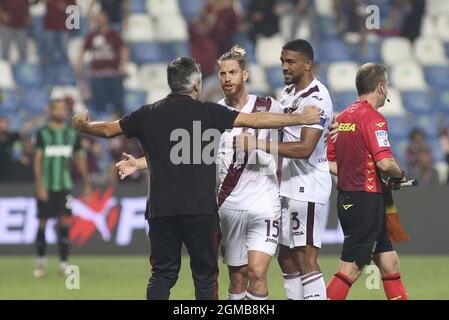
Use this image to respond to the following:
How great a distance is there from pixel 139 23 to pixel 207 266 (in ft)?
41.7

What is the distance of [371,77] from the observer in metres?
8.70

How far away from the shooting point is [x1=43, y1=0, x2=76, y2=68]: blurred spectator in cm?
1798

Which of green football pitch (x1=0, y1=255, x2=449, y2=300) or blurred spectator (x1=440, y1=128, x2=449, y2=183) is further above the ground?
blurred spectator (x1=440, y1=128, x2=449, y2=183)

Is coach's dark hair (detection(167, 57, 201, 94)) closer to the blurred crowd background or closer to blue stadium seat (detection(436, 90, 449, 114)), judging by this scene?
the blurred crowd background

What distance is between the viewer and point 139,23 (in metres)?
19.9

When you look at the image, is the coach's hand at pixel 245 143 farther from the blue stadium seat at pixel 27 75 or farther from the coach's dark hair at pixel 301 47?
the blue stadium seat at pixel 27 75

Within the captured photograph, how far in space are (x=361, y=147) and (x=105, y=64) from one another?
31.3 feet

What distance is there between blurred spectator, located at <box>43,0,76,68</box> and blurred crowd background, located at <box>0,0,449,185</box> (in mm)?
16

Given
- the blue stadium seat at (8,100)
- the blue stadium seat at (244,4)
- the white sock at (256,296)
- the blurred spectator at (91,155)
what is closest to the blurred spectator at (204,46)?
the blue stadium seat at (244,4)

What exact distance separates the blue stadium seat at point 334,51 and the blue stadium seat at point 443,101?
5.47 ft

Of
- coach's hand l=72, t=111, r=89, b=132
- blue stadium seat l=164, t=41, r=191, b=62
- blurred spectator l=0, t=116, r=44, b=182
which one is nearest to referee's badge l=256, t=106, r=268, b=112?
coach's hand l=72, t=111, r=89, b=132

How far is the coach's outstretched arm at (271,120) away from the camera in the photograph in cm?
762

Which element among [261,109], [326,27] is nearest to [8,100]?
[326,27]

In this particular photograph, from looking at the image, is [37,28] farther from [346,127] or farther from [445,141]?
[346,127]
